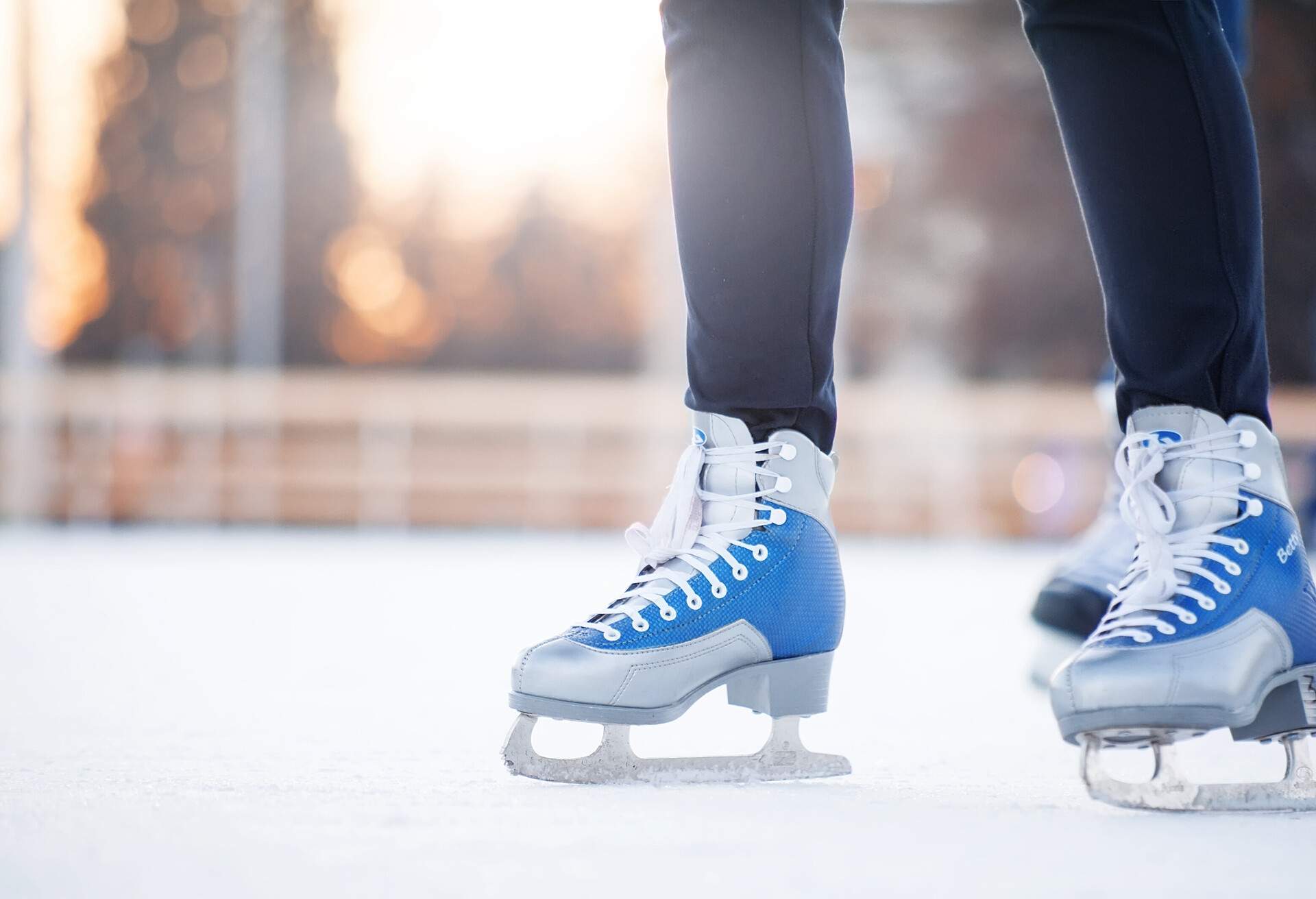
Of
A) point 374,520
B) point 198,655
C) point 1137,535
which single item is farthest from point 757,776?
point 374,520

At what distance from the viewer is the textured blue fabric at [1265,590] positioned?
58cm

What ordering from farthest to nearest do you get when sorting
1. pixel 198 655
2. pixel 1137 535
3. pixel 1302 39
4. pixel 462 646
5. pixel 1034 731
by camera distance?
pixel 1302 39 → pixel 462 646 → pixel 198 655 → pixel 1034 731 → pixel 1137 535

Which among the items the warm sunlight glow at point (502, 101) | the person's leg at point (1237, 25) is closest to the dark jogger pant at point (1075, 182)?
the person's leg at point (1237, 25)

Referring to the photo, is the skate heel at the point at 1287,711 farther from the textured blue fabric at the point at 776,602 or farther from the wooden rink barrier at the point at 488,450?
the wooden rink barrier at the point at 488,450

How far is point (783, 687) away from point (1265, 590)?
9.1 inches

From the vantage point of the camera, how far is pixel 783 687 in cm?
65

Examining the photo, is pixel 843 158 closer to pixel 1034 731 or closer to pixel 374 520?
pixel 1034 731

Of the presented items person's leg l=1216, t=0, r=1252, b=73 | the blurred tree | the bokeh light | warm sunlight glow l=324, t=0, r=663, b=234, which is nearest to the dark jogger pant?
person's leg l=1216, t=0, r=1252, b=73

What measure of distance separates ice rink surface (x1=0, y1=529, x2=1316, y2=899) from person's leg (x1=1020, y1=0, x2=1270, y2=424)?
0.21m

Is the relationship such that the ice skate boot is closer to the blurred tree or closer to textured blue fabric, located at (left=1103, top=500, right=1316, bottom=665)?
textured blue fabric, located at (left=1103, top=500, right=1316, bottom=665)

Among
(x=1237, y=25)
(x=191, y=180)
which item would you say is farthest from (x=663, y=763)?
(x=191, y=180)

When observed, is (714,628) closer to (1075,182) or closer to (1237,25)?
(1075,182)

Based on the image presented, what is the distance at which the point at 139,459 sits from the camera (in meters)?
5.78

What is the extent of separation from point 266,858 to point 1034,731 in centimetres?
56
